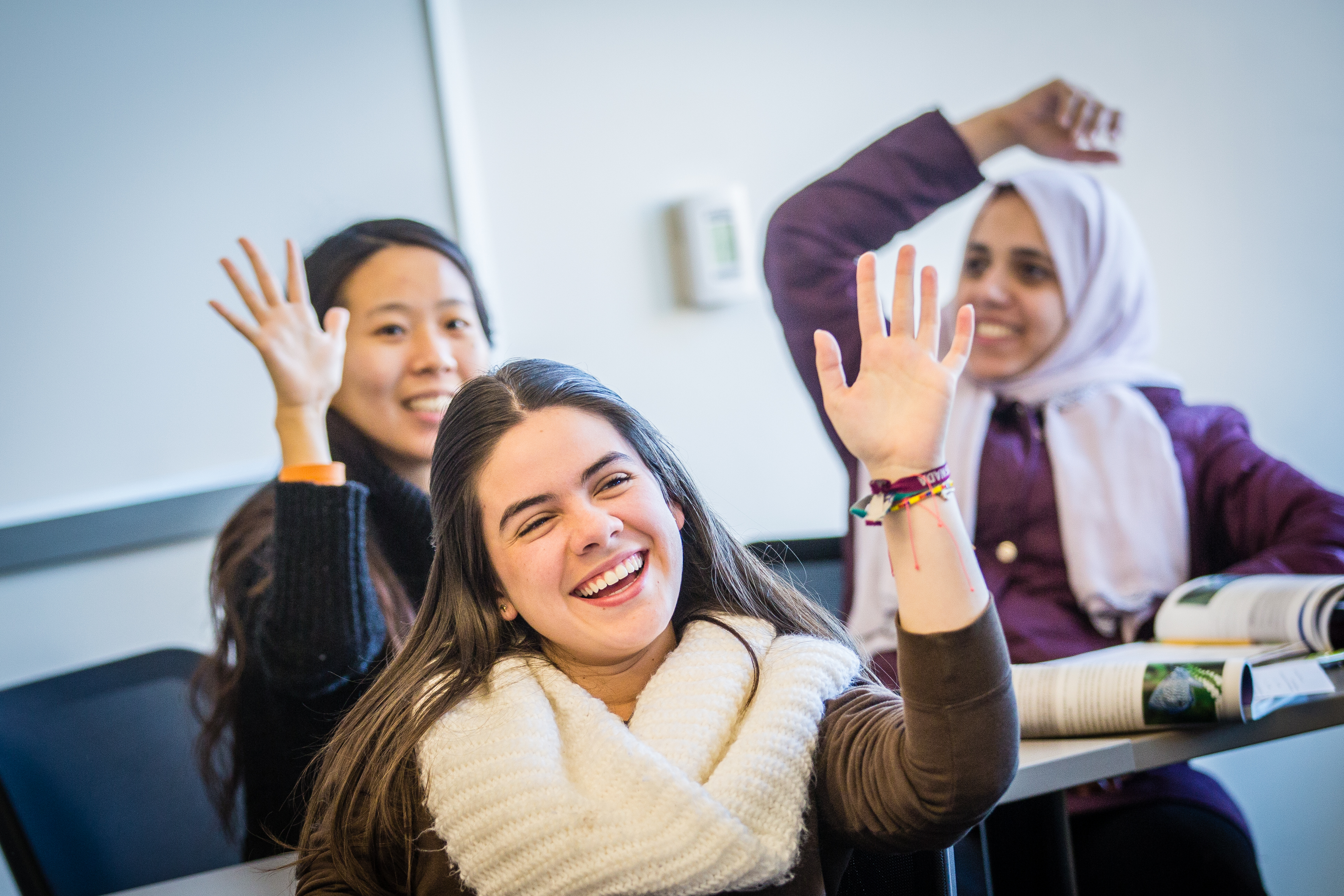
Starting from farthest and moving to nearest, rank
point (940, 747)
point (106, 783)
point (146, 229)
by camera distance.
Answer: point (146, 229) < point (106, 783) < point (940, 747)

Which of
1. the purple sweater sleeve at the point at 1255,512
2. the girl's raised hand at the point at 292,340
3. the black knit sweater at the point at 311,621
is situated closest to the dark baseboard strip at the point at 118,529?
the black knit sweater at the point at 311,621

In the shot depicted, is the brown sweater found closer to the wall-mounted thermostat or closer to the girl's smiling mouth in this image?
the girl's smiling mouth

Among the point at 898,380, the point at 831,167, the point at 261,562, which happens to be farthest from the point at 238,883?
the point at 831,167

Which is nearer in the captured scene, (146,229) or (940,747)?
(940,747)

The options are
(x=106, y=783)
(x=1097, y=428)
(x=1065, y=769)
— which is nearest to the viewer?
(x=1065, y=769)

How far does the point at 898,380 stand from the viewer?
732 mm

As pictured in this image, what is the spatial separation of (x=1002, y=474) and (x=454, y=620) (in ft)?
3.08

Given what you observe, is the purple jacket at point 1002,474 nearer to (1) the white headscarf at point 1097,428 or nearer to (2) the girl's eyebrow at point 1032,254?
(1) the white headscarf at point 1097,428

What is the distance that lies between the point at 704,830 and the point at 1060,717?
1.32ft

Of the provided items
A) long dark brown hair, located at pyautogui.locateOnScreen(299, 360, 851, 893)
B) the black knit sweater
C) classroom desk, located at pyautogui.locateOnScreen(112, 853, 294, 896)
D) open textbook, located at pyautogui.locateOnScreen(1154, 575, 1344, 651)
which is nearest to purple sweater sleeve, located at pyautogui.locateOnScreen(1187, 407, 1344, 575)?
open textbook, located at pyautogui.locateOnScreen(1154, 575, 1344, 651)

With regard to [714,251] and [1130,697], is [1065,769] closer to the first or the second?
[1130,697]

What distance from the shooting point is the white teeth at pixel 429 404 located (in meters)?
1.05

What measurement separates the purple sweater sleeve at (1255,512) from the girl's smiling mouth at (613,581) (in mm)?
907

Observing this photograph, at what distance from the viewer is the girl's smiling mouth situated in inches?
31.5
